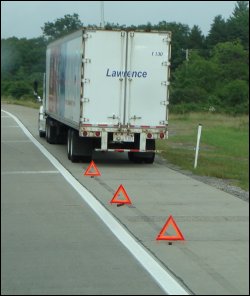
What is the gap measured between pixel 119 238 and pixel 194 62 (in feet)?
48.5

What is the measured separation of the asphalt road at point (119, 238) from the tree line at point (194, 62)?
0.88m

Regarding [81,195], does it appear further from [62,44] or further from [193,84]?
[193,84]

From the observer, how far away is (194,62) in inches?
886

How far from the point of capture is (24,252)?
746 centimetres

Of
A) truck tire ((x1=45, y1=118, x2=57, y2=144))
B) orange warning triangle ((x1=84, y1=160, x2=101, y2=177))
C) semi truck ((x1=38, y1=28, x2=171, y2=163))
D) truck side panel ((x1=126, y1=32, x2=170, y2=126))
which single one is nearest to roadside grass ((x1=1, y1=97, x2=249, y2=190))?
truck tire ((x1=45, y1=118, x2=57, y2=144))

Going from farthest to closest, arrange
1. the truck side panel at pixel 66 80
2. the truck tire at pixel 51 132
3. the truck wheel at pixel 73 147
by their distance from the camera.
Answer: the truck tire at pixel 51 132 → the truck wheel at pixel 73 147 → the truck side panel at pixel 66 80

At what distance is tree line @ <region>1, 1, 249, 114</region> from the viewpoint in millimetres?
4848

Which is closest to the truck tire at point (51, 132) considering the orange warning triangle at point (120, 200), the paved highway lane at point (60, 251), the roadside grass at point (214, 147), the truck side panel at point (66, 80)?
the truck side panel at point (66, 80)

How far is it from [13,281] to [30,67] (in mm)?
2178

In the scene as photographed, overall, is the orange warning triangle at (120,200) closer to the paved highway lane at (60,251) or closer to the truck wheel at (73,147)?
the paved highway lane at (60,251)

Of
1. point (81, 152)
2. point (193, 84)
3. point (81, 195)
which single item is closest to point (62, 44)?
point (81, 152)

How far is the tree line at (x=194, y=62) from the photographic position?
485 centimetres

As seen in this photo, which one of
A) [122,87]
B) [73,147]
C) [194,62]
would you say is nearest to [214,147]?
[194,62]

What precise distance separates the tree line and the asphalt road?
0.88 m
